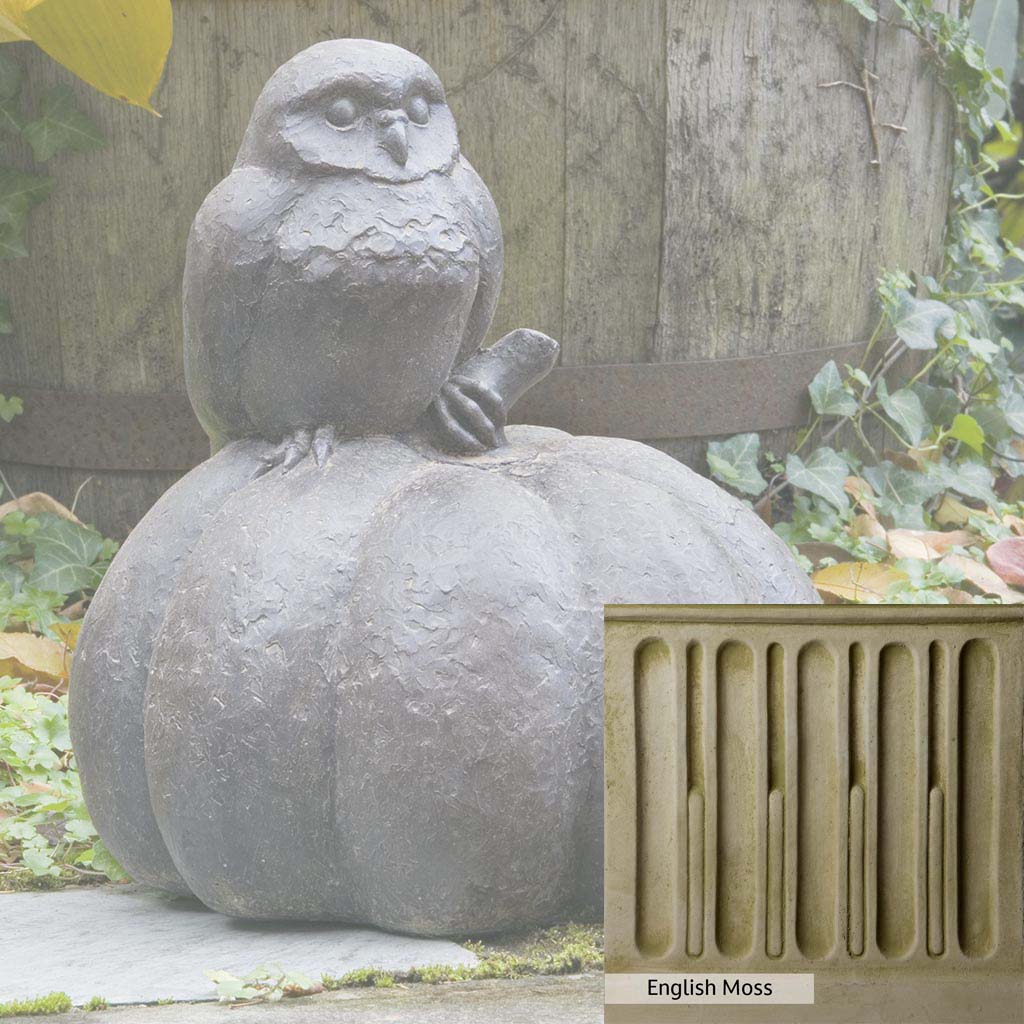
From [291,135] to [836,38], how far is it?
1.18 metres

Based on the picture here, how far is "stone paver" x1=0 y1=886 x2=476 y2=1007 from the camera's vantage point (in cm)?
123

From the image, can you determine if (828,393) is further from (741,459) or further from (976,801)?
(976,801)

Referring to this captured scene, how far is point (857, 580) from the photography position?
6.91 feet

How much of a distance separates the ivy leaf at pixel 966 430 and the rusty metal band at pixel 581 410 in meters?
0.27

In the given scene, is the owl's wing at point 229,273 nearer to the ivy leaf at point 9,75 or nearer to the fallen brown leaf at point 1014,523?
the ivy leaf at point 9,75

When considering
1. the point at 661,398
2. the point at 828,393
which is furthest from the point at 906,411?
the point at 661,398

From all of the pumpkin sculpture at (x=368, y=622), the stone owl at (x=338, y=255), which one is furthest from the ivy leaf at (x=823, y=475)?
the stone owl at (x=338, y=255)

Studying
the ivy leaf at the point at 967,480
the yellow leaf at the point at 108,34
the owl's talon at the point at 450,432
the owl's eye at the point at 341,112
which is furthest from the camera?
the ivy leaf at the point at 967,480

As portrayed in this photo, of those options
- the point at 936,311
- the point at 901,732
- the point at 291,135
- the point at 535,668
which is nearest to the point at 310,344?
the point at 291,135

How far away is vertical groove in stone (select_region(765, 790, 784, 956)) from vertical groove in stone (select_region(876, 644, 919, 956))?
0.07 m

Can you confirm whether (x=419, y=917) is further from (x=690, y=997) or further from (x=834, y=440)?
(x=834, y=440)

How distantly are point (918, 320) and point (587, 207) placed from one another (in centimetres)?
63

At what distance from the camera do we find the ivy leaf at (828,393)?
2.38 meters

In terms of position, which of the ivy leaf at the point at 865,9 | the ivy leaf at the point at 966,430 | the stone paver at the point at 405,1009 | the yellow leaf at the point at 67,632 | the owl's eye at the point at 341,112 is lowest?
the stone paver at the point at 405,1009
